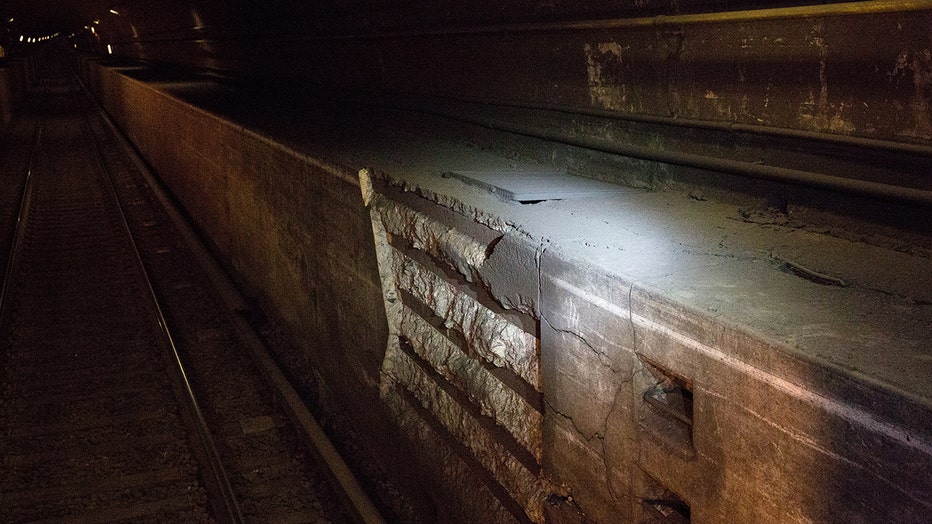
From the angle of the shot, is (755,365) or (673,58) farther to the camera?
(673,58)

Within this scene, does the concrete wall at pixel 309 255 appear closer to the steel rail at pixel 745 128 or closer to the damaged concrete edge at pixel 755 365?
the steel rail at pixel 745 128

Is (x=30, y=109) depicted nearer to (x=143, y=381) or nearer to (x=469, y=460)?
(x=143, y=381)

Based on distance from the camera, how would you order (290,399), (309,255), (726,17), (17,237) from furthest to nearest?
1. (17,237)
2. (309,255)
3. (290,399)
4. (726,17)

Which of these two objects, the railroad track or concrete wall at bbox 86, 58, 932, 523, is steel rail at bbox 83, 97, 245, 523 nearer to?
the railroad track

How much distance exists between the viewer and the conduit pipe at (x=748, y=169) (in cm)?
320

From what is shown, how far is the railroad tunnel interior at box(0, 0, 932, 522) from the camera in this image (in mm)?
2287

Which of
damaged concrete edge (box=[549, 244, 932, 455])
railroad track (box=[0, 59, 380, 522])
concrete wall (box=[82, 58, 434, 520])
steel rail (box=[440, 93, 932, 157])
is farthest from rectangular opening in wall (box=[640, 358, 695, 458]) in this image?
concrete wall (box=[82, 58, 434, 520])

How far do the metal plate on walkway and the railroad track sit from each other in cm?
235

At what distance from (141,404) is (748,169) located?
5.58 meters

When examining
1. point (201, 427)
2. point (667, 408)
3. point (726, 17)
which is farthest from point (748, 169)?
point (201, 427)

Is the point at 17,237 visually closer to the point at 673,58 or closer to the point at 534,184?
the point at 534,184

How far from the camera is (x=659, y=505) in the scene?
117 inches

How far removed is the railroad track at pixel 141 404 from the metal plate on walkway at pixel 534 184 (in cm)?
235

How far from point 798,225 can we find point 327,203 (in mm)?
3843
